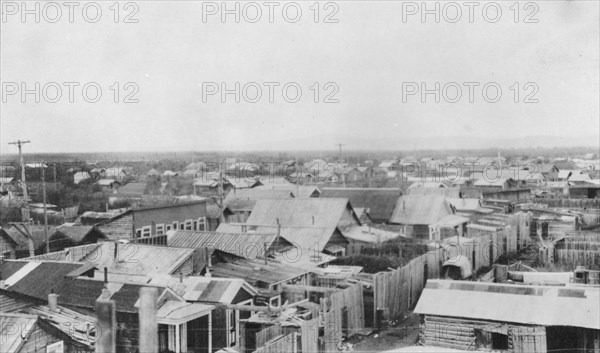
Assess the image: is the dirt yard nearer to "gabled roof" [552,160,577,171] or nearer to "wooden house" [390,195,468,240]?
"wooden house" [390,195,468,240]

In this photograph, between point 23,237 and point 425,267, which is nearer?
point 425,267

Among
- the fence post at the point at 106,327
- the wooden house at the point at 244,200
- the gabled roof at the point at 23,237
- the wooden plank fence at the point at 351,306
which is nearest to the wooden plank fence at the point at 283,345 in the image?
the wooden plank fence at the point at 351,306

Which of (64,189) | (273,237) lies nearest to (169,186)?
(64,189)

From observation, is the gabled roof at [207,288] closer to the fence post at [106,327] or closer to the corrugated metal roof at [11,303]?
the corrugated metal roof at [11,303]

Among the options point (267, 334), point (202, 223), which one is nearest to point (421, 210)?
point (202, 223)

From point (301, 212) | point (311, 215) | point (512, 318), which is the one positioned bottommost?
point (512, 318)

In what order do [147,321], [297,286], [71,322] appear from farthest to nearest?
[297,286]
[71,322]
[147,321]

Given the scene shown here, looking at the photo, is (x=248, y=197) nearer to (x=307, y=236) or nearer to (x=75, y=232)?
(x=307, y=236)

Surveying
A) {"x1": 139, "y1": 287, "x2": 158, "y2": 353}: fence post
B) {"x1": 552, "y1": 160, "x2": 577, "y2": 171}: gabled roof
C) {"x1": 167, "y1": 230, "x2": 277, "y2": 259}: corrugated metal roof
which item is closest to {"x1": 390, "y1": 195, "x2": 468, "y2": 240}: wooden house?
{"x1": 167, "y1": 230, "x2": 277, "y2": 259}: corrugated metal roof
